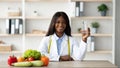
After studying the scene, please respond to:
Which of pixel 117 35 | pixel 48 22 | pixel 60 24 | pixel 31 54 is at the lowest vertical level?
pixel 31 54

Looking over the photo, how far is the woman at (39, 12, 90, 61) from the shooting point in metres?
3.06

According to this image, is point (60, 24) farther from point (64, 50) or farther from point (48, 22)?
point (48, 22)

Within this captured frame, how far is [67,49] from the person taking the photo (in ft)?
10.2

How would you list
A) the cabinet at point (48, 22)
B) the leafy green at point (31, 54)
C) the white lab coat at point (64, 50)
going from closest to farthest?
the leafy green at point (31, 54) → the white lab coat at point (64, 50) → the cabinet at point (48, 22)

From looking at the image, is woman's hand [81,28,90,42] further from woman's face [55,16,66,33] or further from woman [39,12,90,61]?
woman's face [55,16,66,33]

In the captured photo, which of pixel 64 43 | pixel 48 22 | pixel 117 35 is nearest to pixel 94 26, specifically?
pixel 117 35

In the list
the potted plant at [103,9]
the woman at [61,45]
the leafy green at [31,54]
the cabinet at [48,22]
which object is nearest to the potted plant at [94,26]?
the cabinet at [48,22]

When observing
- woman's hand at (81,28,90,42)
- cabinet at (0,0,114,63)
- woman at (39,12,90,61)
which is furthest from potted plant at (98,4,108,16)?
woman's hand at (81,28,90,42)

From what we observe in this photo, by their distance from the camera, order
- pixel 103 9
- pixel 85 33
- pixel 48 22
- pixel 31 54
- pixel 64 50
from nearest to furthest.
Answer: pixel 31 54 → pixel 85 33 → pixel 64 50 → pixel 103 9 → pixel 48 22

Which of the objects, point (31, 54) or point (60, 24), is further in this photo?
point (60, 24)

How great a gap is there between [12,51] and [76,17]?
1.42 meters

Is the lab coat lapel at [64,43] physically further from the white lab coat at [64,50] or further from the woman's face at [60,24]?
the woman's face at [60,24]

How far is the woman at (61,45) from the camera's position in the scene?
306 centimetres

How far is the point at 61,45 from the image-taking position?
314cm
